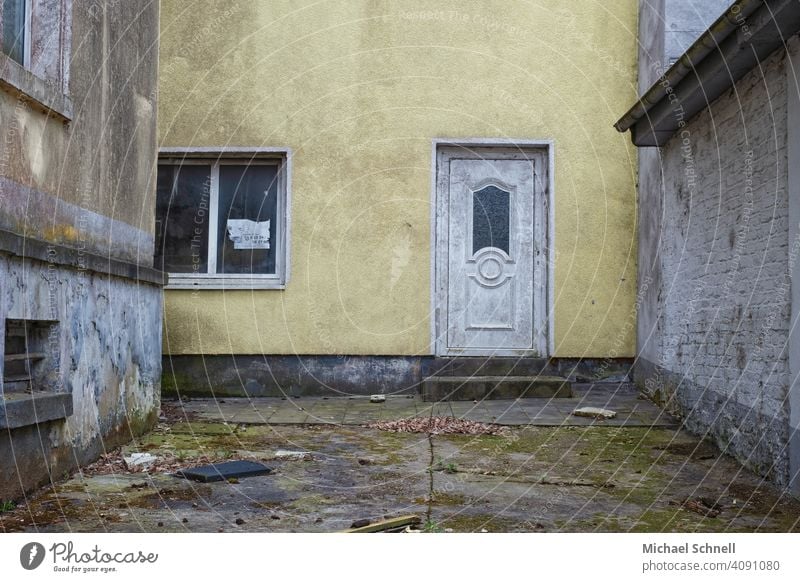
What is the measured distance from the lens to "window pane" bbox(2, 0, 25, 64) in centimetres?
436

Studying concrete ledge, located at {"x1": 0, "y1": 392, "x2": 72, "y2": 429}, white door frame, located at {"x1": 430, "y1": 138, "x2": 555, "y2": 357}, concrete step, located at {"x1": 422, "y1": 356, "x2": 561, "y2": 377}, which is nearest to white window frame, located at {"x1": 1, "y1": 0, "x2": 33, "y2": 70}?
concrete ledge, located at {"x1": 0, "y1": 392, "x2": 72, "y2": 429}

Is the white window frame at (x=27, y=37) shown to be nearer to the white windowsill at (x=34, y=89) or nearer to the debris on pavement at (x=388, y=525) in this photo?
the white windowsill at (x=34, y=89)

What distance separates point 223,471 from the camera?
4.54m

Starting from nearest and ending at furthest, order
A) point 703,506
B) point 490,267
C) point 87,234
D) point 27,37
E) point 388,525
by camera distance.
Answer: point 388,525
point 703,506
point 27,37
point 87,234
point 490,267

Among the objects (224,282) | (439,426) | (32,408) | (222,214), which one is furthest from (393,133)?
(32,408)

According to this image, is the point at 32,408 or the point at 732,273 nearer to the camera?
the point at 32,408

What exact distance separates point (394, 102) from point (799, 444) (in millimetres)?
5308

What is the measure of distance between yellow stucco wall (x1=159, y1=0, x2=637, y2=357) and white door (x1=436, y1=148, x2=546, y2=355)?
221 mm

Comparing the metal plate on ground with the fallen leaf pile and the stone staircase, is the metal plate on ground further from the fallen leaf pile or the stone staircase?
the stone staircase

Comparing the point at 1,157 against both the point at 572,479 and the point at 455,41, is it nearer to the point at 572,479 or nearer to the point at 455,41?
the point at 572,479

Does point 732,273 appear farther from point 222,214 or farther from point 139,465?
point 222,214

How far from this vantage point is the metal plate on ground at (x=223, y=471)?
4.43m

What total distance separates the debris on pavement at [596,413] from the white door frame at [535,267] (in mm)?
1523

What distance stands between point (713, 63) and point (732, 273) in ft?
4.17
